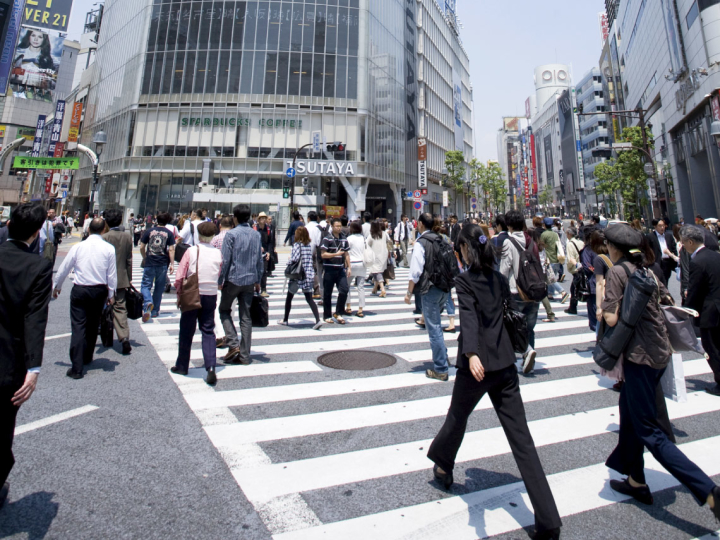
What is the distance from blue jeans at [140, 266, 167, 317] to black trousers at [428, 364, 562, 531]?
291 inches

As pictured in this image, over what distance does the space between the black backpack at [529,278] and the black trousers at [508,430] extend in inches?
115

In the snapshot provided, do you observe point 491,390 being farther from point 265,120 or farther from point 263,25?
point 263,25

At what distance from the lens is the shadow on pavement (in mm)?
2551

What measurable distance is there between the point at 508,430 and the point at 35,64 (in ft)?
271

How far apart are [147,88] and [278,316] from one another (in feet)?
116

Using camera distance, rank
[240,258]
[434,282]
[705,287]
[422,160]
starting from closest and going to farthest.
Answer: [705,287] → [434,282] → [240,258] → [422,160]

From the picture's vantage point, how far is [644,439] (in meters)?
2.77

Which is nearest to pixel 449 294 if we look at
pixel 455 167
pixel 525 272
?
pixel 525 272

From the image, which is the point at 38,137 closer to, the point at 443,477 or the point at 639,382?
the point at 443,477

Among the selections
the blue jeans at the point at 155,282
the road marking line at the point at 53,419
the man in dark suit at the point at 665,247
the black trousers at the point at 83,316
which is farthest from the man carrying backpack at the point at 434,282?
the man in dark suit at the point at 665,247

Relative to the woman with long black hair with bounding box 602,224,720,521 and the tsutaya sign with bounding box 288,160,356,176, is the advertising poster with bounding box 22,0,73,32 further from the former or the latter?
the woman with long black hair with bounding box 602,224,720,521

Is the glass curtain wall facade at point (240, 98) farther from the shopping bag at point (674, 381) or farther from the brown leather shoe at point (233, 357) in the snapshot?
the shopping bag at point (674, 381)

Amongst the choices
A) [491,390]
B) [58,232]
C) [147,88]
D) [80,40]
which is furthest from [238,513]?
[80,40]

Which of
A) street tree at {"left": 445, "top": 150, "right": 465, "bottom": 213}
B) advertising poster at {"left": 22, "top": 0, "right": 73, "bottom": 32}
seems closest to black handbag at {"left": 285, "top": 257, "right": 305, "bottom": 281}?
street tree at {"left": 445, "top": 150, "right": 465, "bottom": 213}
